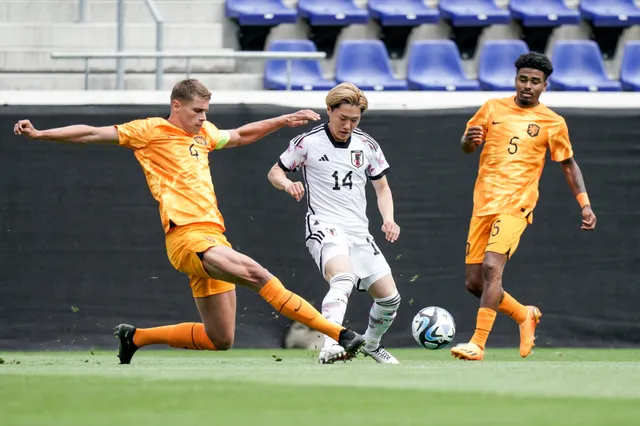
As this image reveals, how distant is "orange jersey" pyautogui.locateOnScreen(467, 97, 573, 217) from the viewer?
9688 millimetres

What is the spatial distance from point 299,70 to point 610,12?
4597mm

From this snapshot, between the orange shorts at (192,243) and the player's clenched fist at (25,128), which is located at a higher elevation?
the player's clenched fist at (25,128)

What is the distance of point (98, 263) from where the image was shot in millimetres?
12000

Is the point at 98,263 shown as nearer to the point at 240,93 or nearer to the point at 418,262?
the point at 240,93

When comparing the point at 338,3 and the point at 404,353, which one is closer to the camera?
the point at 404,353

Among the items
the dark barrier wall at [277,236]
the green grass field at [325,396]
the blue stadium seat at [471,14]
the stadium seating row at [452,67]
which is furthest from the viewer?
the blue stadium seat at [471,14]

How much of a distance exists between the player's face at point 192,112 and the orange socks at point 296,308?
4.39 feet

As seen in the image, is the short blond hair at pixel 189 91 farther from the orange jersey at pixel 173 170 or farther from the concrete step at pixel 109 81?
the concrete step at pixel 109 81

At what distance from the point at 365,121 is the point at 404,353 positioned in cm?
232

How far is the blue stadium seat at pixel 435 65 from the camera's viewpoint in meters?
16.0

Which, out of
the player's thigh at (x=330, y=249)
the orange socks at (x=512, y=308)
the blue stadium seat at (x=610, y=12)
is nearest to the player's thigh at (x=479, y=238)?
the orange socks at (x=512, y=308)

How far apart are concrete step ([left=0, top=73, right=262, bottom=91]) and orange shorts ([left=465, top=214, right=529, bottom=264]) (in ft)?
19.2

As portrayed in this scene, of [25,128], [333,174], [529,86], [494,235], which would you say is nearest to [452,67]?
[529,86]

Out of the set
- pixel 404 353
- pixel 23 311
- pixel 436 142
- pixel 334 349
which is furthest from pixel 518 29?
pixel 334 349
